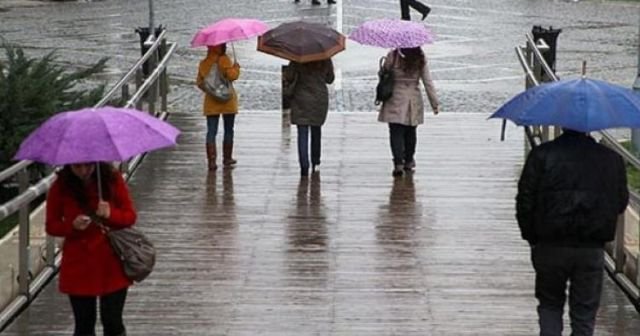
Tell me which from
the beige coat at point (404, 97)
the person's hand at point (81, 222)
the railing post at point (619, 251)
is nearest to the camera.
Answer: the person's hand at point (81, 222)

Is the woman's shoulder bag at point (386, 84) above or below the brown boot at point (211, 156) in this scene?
above

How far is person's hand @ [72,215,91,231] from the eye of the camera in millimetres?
8172

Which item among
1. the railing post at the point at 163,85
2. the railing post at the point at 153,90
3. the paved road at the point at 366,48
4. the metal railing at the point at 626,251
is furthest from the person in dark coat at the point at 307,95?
the paved road at the point at 366,48

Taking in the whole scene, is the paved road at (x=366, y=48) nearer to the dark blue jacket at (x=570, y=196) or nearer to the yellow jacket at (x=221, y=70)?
the yellow jacket at (x=221, y=70)

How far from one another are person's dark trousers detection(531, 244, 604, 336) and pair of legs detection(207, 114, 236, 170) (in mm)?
7493

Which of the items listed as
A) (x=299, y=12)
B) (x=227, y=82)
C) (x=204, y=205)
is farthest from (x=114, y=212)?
(x=299, y=12)

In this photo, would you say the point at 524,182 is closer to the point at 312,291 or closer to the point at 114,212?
the point at 114,212

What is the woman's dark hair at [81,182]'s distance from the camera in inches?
325

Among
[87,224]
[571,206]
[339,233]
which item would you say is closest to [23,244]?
[87,224]

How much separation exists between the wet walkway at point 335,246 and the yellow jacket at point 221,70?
2.16 feet

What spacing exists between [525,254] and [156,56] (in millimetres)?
7991

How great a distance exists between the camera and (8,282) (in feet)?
34.3

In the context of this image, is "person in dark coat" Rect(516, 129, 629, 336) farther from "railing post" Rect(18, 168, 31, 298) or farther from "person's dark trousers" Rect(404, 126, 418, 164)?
"person's dark trousers" Rect(404, 126, 418, 164)

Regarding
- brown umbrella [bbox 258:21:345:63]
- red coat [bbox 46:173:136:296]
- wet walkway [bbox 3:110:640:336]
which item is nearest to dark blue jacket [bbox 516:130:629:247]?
wet walkway [bbox 3:110:640:336]
